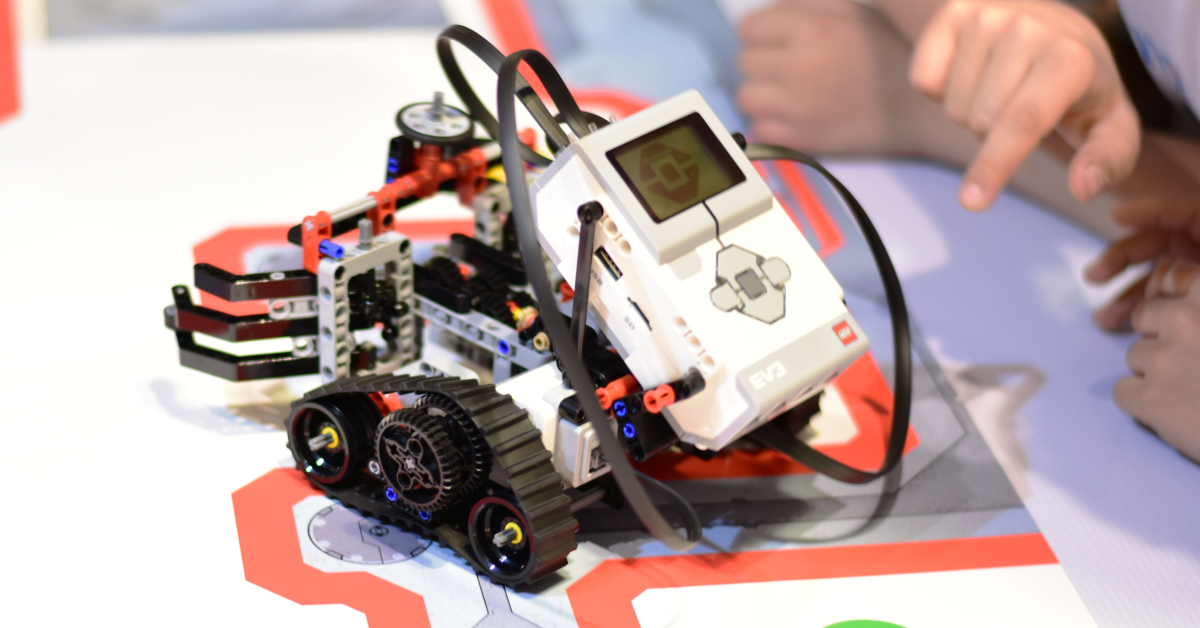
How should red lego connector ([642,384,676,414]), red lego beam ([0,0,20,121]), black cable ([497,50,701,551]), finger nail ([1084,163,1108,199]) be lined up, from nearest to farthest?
black cable ([497,50,701,551]) < red lego connector ([642,384,676,414]) < finger nail ([1084,163,1108,199]) < red lego beam ([0,0,20,121])

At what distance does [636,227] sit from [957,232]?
193 centimetres

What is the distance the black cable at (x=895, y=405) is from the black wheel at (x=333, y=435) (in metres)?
0.88

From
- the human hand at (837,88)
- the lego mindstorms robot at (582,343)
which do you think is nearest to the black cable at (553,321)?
the lego mindstorms robot at (582,343)

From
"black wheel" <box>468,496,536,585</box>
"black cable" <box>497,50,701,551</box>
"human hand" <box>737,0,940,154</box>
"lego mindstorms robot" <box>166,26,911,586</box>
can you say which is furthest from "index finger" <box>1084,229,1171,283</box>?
"black wheel" <box>468,496,536,585</box>

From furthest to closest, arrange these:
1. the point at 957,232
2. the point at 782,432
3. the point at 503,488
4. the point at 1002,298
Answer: the point at 957,232
the point at 1002,298
the point at 782,432
the point at 503,488

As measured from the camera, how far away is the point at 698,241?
2.13m

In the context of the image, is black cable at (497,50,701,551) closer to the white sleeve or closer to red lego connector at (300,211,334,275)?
red lego connector at (300,211,334,275)

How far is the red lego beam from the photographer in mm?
3666

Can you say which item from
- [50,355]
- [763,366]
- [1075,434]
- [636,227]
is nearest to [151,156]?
[50,355]

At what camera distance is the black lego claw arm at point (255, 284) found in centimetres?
241

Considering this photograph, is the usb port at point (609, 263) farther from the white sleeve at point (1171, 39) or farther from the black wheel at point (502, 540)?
the white sleeve at point (1171, 39)

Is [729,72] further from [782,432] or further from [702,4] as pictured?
[782,432]

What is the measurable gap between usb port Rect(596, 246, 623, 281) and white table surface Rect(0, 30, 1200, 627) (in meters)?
0.81

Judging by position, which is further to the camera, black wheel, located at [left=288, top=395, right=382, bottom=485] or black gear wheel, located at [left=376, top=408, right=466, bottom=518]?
black wheel, located at [left=288, top=395, right=382, bottom=485]
